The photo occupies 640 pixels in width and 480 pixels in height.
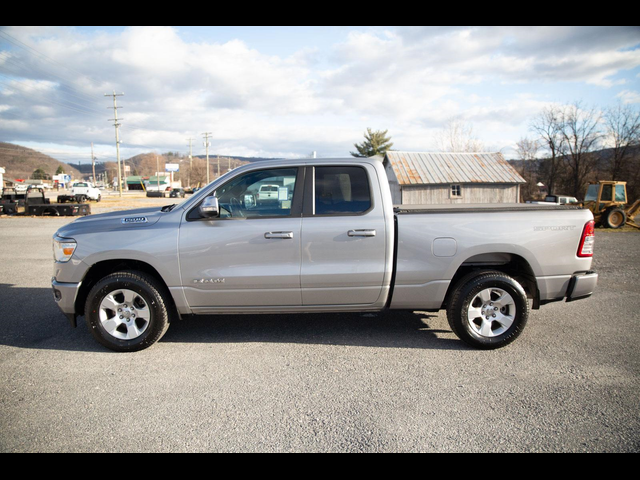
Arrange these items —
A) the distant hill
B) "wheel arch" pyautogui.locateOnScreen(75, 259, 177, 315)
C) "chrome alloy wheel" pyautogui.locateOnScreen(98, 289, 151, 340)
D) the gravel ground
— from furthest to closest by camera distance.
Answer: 1. the distant hill
2. "wheel arch" pyautogui.locateOnScreen(75, 259, 177, 315)
3. "chrome alloy wheel" pyautogui.locateOnScreen(98, 289, 151, 340)
4. the gravel ground

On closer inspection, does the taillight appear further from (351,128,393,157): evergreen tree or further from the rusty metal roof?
(351,128,393,157): evergreen tree

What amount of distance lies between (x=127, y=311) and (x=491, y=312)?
378 cm

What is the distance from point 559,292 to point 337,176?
265cm

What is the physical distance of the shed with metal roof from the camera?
2927cm

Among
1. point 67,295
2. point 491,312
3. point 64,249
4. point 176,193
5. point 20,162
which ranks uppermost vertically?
point 20,162

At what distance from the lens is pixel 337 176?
4.21m

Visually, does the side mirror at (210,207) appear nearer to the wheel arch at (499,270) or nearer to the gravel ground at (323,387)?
the gravel ground at (323,387)

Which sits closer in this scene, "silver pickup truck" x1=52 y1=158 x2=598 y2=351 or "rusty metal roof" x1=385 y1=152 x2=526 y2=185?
"silver pickup truck" x1=52 y1=158 x2=598 y2=351

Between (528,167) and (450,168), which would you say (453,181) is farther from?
(528,167)

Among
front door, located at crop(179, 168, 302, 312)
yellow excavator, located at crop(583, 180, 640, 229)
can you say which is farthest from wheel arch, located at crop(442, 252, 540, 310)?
yellow excavator, located at crop(583, 180, 640, 229)

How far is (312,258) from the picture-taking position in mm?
4039

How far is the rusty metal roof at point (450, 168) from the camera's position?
29250 mm

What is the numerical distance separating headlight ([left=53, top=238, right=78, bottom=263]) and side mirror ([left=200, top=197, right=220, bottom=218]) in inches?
54.8

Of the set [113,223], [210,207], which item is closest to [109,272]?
[113,223]
